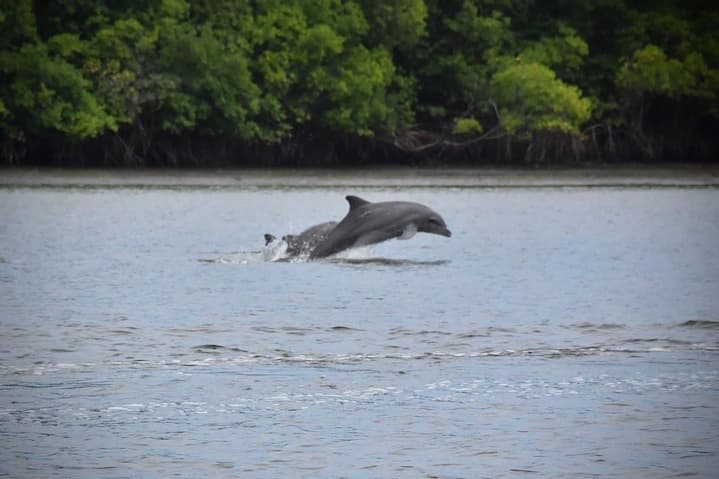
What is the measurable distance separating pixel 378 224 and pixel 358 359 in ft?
33.9

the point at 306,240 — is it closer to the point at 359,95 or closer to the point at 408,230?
the point at 408,230

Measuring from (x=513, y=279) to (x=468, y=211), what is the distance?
2008 centimetres

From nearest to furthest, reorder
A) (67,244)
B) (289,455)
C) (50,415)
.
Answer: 1. (289,455)
2. (50,415)
3. (67,244)

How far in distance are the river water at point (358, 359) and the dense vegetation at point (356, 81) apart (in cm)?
3985

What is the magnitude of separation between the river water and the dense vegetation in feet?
131

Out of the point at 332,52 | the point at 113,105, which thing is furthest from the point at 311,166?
the point at 113,105

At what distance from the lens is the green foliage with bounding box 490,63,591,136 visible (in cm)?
7950

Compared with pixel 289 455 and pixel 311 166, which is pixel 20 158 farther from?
pixel 289 455

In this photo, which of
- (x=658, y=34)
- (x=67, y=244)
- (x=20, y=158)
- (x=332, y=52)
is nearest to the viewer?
(x=67, y=244)

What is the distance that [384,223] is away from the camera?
2758cm

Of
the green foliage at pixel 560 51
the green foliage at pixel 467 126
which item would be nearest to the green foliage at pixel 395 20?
the green foliage at pixel 467 126

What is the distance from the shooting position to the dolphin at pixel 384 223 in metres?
27.4

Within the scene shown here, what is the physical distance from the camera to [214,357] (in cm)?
1748

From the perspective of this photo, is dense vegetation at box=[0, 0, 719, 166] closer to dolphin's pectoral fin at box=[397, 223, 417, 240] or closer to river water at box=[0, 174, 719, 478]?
river water at box=[0, 174, 719, 478]
